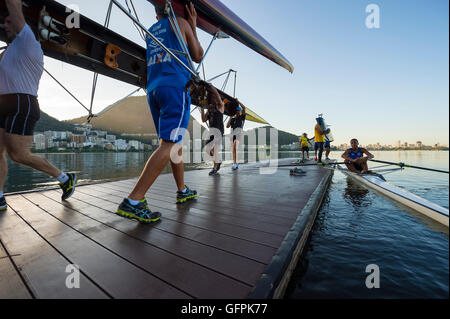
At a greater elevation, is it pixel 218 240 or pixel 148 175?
pixel 148 175

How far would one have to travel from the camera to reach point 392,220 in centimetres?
245

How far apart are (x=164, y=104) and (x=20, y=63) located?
5.13 ft

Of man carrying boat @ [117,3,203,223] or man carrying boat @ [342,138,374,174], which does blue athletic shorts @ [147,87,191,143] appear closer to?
man carrying boat @ [117,3,203,223]

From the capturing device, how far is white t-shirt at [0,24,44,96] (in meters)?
1.87

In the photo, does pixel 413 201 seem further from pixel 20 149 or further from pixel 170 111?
pixel 20 149

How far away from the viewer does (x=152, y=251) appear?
128 cm

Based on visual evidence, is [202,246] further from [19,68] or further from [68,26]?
[68,26]

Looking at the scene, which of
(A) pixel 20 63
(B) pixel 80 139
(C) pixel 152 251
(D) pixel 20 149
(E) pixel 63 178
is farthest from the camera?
(B) pixel 80 139

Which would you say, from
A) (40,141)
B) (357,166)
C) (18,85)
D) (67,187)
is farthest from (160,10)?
(40,141)

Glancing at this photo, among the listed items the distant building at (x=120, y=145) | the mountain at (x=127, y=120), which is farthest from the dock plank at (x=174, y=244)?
the mountain at (x=127, y=120)

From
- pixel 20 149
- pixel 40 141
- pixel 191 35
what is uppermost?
pixel 40 141

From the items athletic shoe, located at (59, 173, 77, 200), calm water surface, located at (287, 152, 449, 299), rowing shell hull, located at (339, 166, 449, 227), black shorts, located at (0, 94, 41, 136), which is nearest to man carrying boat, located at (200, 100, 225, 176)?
athletic shoe, located at (59, 173, 77, 200)
